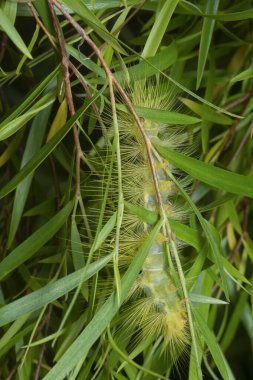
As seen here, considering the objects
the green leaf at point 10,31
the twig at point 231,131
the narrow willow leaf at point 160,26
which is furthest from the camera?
the twig at point 231,131

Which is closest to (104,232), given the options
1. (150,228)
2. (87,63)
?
(150,228)

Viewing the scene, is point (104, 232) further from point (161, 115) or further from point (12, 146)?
point (12, 146)

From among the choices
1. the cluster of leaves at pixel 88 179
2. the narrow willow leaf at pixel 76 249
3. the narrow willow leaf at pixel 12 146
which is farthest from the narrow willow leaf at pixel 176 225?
the narrow willow leaf at pixel 12 146

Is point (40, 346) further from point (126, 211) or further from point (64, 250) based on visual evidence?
point (126, 211)

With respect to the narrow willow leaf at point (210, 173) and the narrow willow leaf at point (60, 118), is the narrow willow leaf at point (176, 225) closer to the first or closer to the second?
the narrow willow leaf at point (210, 173)

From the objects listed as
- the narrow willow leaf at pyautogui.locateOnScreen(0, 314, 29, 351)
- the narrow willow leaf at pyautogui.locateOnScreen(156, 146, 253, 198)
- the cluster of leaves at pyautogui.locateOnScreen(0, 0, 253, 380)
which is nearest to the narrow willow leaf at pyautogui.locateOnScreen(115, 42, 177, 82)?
the cluster of leaves at pyautogui.locateOnScreen(0, 0, 253, 380)

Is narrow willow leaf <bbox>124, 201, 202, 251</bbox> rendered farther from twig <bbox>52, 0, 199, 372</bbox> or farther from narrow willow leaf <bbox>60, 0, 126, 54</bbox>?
narrow willow leaf <bbox>60, 0, 126, 54</bbox>

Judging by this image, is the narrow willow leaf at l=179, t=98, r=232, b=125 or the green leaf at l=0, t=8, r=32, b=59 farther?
the narrow willow leaf at l=179, t=98, r=232, b=125
